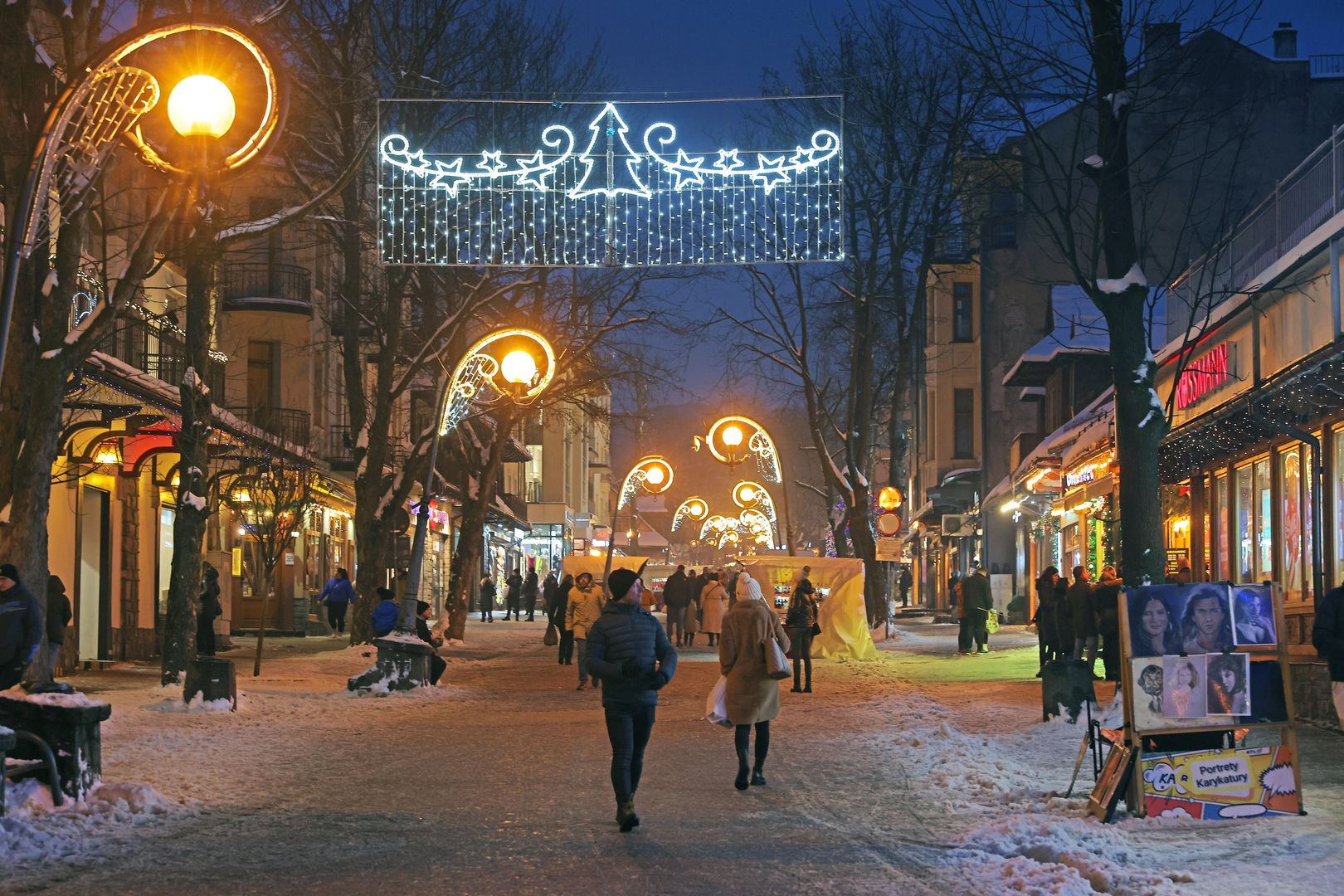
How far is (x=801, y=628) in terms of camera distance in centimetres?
2212

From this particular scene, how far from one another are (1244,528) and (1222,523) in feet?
4.81

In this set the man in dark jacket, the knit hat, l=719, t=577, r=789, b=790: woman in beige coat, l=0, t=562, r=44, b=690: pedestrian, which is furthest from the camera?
l=719, t=577, r=789, b=790: woman in beige coat

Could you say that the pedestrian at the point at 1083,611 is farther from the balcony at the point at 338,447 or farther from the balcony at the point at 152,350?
the balcony at the point at 338,447

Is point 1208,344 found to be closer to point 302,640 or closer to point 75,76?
point 75,76

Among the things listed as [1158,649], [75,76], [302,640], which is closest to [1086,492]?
[302,640]

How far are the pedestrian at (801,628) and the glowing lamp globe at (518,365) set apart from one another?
17.8 feet

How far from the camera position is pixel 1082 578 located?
67.6 feet

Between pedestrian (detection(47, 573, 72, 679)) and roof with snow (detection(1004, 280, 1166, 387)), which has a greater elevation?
roof with snow (detection(1004, 280, 1166, 387))

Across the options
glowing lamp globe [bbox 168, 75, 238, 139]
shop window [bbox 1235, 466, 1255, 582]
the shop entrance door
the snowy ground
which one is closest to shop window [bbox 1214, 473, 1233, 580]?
shop window [bbox 1235, 466, 1255, 582]

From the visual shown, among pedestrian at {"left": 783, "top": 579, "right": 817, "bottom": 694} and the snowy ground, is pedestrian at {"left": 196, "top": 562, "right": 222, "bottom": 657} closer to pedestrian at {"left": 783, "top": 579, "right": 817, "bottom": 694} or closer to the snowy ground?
the snowy ground

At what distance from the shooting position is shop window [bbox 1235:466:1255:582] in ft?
70.1

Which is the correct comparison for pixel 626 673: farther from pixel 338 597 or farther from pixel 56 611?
pixel 338 597

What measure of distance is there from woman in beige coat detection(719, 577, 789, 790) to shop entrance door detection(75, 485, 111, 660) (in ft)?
56.7

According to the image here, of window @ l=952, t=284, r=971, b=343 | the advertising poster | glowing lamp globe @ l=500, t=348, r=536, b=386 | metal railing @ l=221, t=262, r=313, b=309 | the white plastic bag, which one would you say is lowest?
the advertising poster
